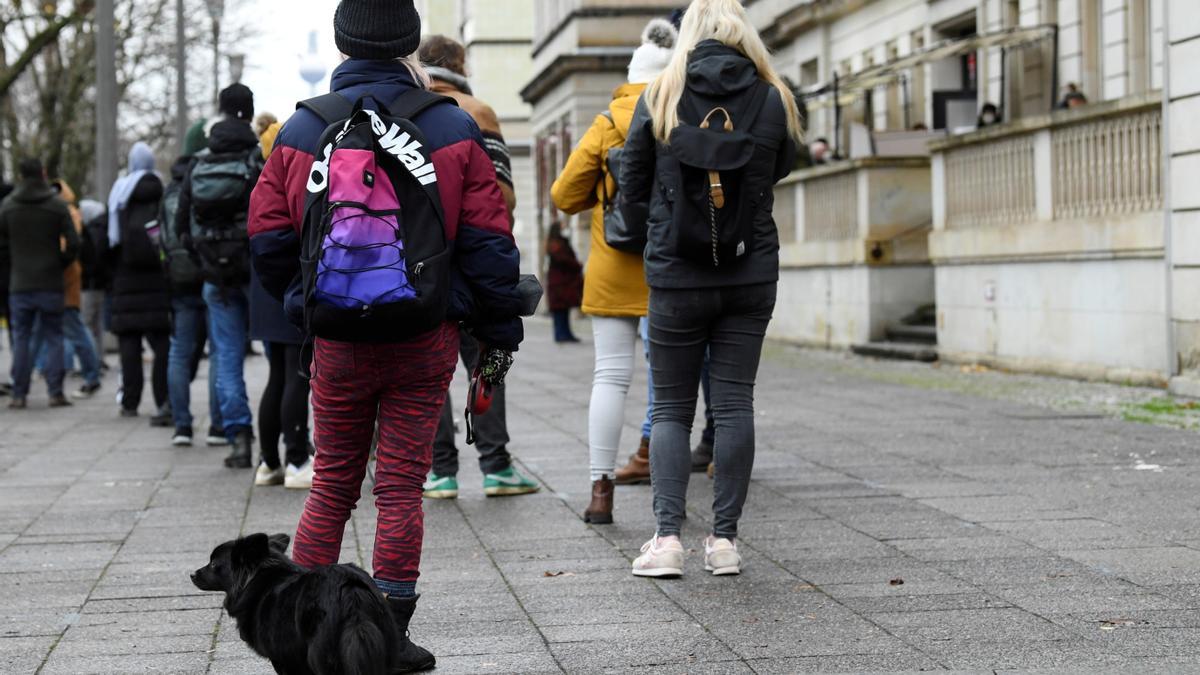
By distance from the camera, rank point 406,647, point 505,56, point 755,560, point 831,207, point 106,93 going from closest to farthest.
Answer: point 406,647 → point 755,560 → point 106,93 → point 831,207 → point 505,56

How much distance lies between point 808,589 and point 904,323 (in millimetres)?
15737

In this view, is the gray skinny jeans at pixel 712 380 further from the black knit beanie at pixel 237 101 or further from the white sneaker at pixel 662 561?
the black knit beanie at pixel 237 101

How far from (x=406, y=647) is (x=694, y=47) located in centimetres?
253

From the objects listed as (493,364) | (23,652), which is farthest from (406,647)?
(23,652)

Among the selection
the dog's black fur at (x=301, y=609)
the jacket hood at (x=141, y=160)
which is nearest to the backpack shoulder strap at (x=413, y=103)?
the dog's black fur at (x=301, y=609)

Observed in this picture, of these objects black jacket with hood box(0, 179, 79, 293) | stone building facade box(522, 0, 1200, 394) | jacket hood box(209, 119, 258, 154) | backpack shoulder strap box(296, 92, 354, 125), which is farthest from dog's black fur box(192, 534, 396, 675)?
black jacket with hood box(0, 179, 79, 293)

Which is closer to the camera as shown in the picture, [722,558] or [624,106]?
[722,558]

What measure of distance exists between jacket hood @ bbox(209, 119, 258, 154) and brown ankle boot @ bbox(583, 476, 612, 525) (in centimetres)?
317

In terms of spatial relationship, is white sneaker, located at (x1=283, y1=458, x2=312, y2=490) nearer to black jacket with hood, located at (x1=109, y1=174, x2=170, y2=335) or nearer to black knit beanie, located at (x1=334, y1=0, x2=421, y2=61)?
black jacket with hood, located at (x1=109, y1=174, x2=170, y2=335)

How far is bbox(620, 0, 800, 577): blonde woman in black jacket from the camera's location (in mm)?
6254

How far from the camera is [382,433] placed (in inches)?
198

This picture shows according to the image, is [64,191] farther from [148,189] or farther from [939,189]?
[939,189]

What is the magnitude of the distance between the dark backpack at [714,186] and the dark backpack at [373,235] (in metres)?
1.59

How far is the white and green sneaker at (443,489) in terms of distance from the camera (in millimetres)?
8625
